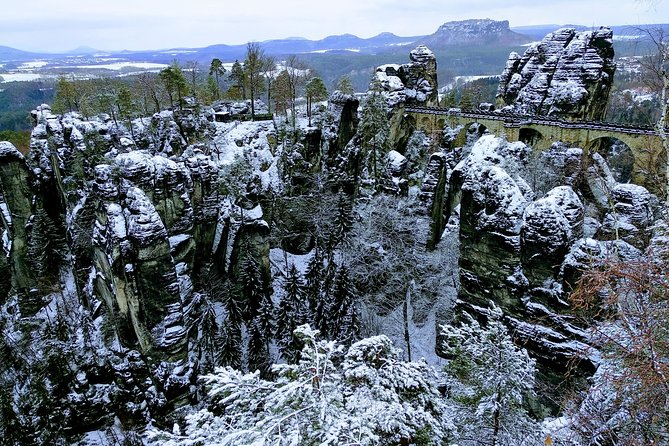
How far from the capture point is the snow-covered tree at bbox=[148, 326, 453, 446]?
727cm

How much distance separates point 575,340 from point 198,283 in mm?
26203

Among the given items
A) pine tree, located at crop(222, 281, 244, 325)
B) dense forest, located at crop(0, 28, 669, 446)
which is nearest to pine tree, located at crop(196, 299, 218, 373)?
dense forest, located at crop(0, 28, 669, 446)

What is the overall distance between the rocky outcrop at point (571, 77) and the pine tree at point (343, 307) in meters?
30.6

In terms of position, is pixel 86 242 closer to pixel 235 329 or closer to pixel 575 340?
pixel 235 329

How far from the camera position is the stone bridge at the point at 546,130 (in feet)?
117

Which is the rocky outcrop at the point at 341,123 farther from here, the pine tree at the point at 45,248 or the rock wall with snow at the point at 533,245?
the pine tree at the point at 45,248

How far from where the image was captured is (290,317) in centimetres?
3059

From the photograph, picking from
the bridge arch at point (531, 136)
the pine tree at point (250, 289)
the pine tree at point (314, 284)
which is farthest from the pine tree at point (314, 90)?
the pine tree at point (250, 289)

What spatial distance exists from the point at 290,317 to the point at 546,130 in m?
30.2

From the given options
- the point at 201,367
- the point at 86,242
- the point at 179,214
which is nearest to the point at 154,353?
the point at 201,367

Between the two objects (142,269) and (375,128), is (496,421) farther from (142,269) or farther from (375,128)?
(375,128)

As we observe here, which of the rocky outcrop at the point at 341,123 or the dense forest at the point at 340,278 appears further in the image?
the rocky outcrop at the point at 341,123

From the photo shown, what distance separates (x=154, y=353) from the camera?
81.2 ft

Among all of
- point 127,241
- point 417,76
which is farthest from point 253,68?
point 127,241
